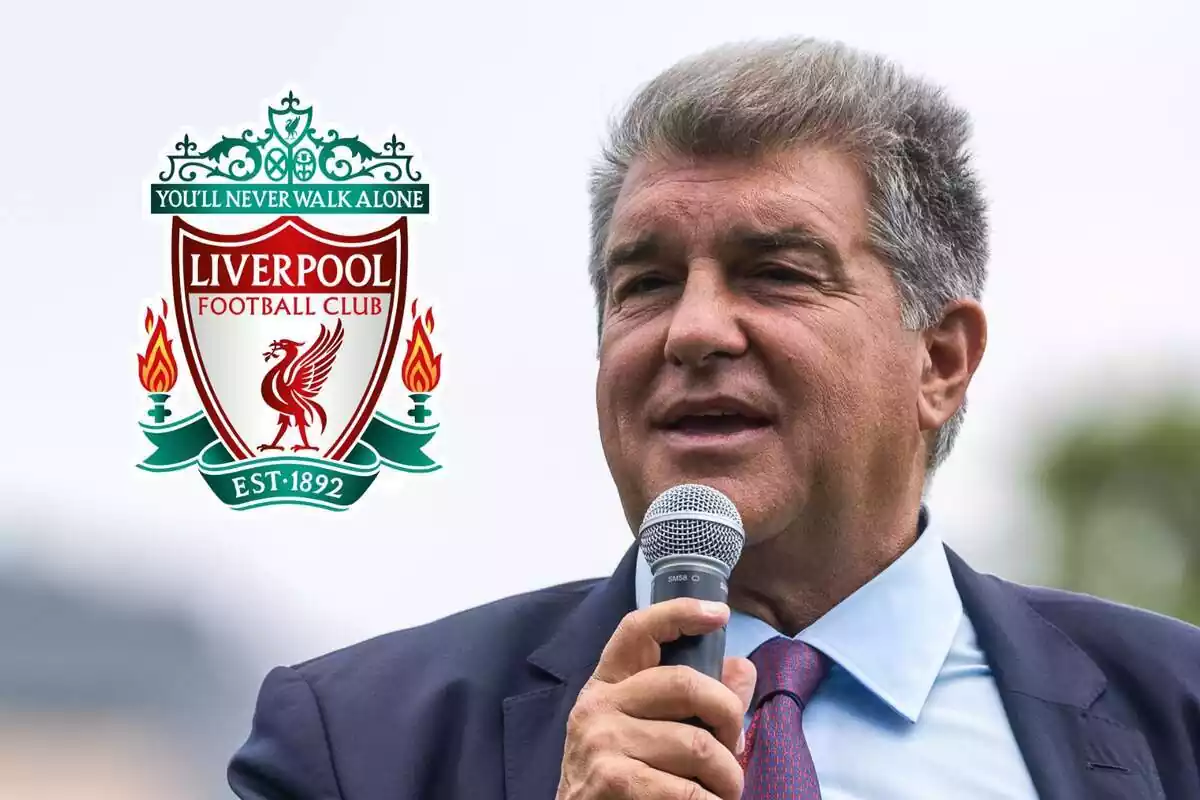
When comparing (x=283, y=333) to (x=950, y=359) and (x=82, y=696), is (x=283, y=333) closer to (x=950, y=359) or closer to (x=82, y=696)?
(x=950, y=359)

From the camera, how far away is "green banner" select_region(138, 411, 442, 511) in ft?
16.6

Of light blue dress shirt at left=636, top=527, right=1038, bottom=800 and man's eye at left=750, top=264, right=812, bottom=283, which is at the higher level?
man's eye at left=750, top=264, right=812, bottom=283

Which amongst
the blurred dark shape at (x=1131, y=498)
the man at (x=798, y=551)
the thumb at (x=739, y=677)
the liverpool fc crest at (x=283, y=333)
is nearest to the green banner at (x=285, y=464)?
the liverpool fc crest at (x=283, y=333)

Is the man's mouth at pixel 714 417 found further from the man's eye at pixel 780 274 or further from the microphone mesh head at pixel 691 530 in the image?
the microphone mesh head at pixel 691 530

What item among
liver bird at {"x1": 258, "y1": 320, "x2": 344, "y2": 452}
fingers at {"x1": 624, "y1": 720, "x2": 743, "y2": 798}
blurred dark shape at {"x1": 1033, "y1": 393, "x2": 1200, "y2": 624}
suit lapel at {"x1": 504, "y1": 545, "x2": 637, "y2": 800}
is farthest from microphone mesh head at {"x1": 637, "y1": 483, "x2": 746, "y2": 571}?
blurred dark shape at {"x1": 1033, "y1": 393, "x2": 1200, "y2": 624}

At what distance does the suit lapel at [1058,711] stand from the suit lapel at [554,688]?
755 millimetres

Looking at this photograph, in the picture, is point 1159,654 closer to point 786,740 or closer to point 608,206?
point 786,740

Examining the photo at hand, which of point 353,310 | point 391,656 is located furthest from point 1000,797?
point 353,310

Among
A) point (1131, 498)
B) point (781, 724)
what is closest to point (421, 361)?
point (781, 724)

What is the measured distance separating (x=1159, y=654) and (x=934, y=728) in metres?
0.54

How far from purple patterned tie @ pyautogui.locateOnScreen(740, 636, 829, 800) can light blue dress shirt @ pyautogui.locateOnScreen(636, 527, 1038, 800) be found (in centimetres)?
5

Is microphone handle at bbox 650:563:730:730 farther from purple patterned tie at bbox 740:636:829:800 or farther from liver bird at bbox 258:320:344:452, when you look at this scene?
liver bird at bbox 258:320:344:452

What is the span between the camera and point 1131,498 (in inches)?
944

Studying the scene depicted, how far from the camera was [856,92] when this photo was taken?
319 centimetres
